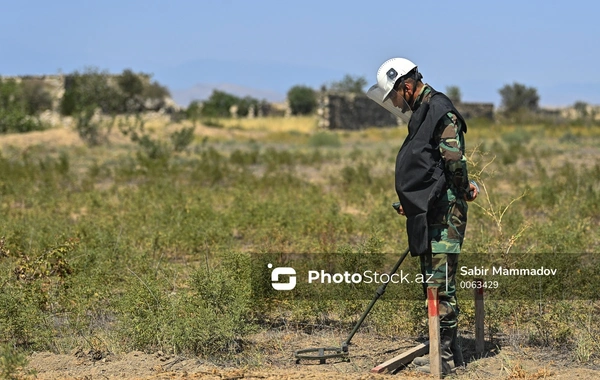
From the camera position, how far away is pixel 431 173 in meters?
5.14

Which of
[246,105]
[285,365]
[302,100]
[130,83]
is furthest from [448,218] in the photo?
[302,100]

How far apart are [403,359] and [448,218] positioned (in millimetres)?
946

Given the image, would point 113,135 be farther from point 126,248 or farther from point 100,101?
point 126,248

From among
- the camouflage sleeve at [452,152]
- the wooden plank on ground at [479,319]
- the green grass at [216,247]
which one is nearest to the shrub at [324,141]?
the green grass at [216,247]

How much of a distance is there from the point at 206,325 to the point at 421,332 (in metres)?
1.61

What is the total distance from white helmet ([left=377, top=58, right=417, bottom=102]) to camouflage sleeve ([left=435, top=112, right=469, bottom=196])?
0.36 metres

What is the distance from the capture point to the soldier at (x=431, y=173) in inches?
202

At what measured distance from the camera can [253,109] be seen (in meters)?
53.8

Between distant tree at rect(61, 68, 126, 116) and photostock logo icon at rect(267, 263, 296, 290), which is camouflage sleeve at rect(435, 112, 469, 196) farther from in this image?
distant tree at rect(61, 68, 126, 116)

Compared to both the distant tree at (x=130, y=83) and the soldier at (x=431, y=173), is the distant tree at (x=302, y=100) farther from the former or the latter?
the soldier at (x=431, y=173)

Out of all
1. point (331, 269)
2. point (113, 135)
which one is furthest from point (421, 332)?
point (113, 135)

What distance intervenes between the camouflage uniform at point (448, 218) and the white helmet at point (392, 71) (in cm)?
19

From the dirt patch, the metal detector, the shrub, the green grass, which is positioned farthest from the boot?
the shrub

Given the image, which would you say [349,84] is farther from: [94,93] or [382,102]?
[382,102]
